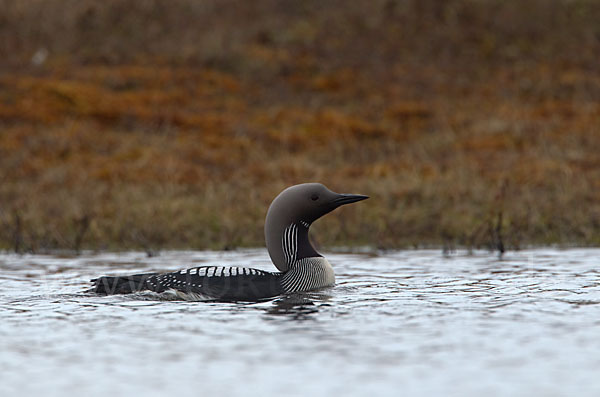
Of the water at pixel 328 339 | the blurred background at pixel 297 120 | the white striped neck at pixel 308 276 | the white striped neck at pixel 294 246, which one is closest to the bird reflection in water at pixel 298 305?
the water at pixel 328 339

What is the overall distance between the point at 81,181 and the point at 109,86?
742 cm

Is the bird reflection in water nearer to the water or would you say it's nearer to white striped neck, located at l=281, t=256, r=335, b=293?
the water

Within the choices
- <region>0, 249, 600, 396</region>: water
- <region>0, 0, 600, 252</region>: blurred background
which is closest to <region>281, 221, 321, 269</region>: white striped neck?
<region>0, 249, 600, 396</region>: water

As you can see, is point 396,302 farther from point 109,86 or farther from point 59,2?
point 59,2

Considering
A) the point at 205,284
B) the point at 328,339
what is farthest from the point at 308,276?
the point at 328,339

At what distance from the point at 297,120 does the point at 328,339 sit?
14.7 metres

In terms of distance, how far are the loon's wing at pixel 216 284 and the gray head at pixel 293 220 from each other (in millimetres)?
426

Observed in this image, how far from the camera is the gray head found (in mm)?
7105

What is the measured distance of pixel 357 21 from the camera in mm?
26000

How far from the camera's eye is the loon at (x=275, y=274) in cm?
656

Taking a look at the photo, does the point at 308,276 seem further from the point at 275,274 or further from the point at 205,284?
the point at 205,284

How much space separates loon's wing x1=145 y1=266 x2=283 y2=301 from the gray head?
1.40ft

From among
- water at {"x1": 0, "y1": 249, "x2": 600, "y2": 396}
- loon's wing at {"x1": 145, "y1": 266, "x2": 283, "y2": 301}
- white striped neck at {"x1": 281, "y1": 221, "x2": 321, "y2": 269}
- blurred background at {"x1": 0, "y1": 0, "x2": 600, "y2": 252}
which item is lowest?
water at {"x1": 0, "y1": 249, "x2": 600, "y2": 396}

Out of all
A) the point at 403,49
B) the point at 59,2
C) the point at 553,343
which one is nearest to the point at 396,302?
the point at 553,343
